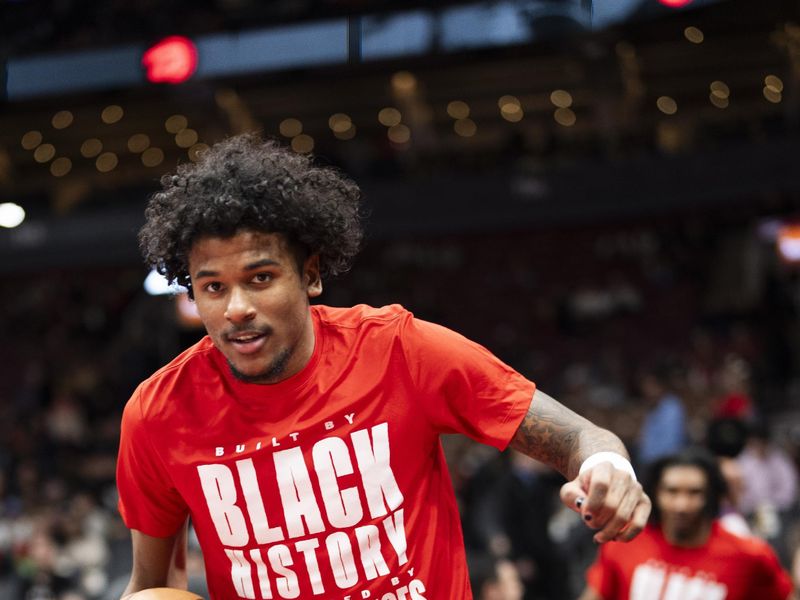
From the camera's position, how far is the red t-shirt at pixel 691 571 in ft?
14.8

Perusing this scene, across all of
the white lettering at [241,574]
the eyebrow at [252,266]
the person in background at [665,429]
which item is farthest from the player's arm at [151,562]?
the person in background at [665,429]

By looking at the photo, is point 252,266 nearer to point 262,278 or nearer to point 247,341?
point 262,278

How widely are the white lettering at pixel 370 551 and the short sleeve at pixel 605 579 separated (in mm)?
2230

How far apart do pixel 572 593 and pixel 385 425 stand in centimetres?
651

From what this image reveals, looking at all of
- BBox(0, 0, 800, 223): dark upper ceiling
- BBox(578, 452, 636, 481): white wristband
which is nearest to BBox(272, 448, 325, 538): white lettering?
BBox(578, 452, 636, 481): white wristband

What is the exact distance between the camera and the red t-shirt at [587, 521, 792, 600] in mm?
4504

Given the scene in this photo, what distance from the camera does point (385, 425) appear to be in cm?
265

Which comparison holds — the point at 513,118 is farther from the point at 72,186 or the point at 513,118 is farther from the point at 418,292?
the point at 72,186

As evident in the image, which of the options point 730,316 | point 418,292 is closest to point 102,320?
point 418,292

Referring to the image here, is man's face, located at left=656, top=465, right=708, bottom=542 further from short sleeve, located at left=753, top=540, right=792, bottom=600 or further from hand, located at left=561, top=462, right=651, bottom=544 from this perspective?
hand, located at left=561, top=462, right=651, bottom=544

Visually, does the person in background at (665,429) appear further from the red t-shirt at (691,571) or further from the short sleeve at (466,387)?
the short sleeve at (466,387)

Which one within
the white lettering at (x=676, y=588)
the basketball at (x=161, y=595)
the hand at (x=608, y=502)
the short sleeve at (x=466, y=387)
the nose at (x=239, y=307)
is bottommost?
the white lettering at (x=676, y=588)

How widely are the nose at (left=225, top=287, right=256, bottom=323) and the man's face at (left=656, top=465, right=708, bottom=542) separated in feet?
9.05

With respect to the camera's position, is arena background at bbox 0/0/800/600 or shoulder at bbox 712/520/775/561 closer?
shoulder at bbox 712/520/775/561
